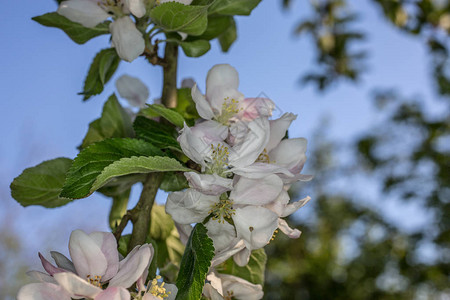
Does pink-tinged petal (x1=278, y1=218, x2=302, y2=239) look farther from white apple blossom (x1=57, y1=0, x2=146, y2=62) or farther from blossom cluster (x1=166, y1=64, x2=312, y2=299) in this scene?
white apple blossom (x1=57, y1=0, x2=146, y2=62)

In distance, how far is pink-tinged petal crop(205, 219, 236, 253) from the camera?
0.55m

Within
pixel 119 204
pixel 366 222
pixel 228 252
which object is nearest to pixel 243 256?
pixel 228 252

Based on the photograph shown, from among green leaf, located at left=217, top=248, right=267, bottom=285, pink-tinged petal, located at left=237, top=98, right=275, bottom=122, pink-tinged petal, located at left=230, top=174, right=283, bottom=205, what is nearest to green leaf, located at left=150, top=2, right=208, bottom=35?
pink-tinged petal, located at left=237, top=98, right=275, bottom=122

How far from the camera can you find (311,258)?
6.25 meters

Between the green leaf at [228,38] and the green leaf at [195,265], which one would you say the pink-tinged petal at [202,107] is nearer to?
the green leaf at [195,265]

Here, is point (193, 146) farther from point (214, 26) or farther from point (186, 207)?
point (214, 26)

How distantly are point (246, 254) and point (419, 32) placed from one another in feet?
5.42

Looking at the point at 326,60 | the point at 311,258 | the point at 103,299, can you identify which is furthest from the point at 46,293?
the point at 311,258

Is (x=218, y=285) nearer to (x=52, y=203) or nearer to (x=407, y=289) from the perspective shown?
(x=52, y=203)

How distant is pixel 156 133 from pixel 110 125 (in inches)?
6.1

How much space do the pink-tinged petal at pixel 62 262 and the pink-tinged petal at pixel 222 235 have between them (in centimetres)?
16

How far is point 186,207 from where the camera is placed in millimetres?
521

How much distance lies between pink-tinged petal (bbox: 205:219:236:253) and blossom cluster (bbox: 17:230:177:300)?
0.08 meters

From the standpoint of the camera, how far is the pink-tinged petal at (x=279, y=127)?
0.58 m
